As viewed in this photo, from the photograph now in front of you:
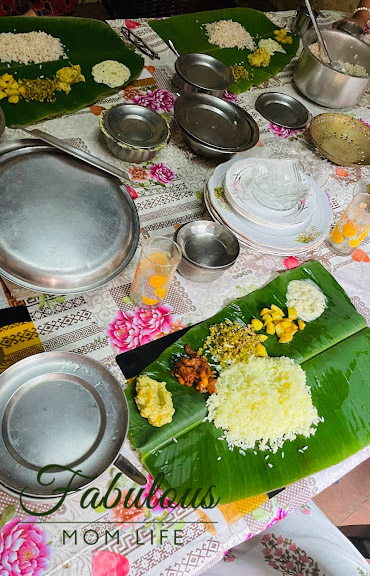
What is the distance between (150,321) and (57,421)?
15.4 inches

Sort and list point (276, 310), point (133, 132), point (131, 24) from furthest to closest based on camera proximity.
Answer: point (131, 24) < point (133, 132) < point (276, 310)

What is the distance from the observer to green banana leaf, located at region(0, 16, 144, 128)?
1576 mm

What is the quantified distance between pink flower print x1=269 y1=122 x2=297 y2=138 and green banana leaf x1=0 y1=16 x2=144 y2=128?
0.56 metres

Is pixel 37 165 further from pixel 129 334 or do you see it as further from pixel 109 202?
pixel 129 334

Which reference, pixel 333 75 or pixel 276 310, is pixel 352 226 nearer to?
pixel 276 310

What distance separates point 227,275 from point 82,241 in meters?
0.46

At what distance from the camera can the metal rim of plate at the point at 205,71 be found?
6.09ft

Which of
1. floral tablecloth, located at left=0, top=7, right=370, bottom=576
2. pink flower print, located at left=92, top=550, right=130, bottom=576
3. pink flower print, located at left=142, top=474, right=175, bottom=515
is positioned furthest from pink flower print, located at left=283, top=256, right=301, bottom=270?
pink flower print, located at left=92, top=550, right=130, bottom=576

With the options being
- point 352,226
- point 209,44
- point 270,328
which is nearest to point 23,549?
point 270,328

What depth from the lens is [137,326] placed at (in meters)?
1.22

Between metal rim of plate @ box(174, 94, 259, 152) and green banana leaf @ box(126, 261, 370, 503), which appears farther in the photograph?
metal rim of plate @ box(174, 94, 259, 152)

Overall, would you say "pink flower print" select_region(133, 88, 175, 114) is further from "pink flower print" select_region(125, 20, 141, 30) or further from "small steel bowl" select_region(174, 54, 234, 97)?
"pink flower print" select_region(125, 20, 141, 30)

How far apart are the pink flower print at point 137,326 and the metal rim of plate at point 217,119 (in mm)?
667

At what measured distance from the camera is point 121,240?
47.5 inches
